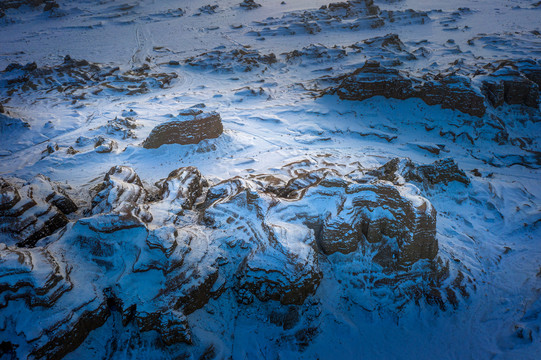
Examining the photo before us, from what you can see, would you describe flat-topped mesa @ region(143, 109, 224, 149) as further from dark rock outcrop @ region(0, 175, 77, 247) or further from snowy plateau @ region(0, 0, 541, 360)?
dark rock outcrop @ region(0, 175, 77, 247)

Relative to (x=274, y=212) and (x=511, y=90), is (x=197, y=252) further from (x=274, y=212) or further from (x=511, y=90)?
(x=511, y=90)

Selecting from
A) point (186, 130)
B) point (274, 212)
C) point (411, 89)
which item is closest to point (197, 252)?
point (274, 212)

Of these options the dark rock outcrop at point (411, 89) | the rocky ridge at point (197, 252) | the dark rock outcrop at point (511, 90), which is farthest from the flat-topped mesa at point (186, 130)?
the dark rock outcrop at point (511, 90)

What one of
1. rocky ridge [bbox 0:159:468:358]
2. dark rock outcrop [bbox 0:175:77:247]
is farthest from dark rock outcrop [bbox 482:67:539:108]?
dark rock outcrop [bbox 0:175:77:247]

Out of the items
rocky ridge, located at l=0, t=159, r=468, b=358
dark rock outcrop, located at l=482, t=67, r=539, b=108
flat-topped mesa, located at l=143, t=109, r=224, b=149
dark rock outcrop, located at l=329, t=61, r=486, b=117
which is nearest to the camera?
rocky ridge, located at l=0, t=159, r=468, b=358

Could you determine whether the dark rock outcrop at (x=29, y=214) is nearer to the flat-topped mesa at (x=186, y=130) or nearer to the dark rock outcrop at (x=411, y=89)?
the flat-topped mesa at (x=186, y=130)

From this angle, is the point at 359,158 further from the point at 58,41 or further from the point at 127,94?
the point at 58,41

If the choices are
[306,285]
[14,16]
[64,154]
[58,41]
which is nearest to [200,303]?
[306,285]
